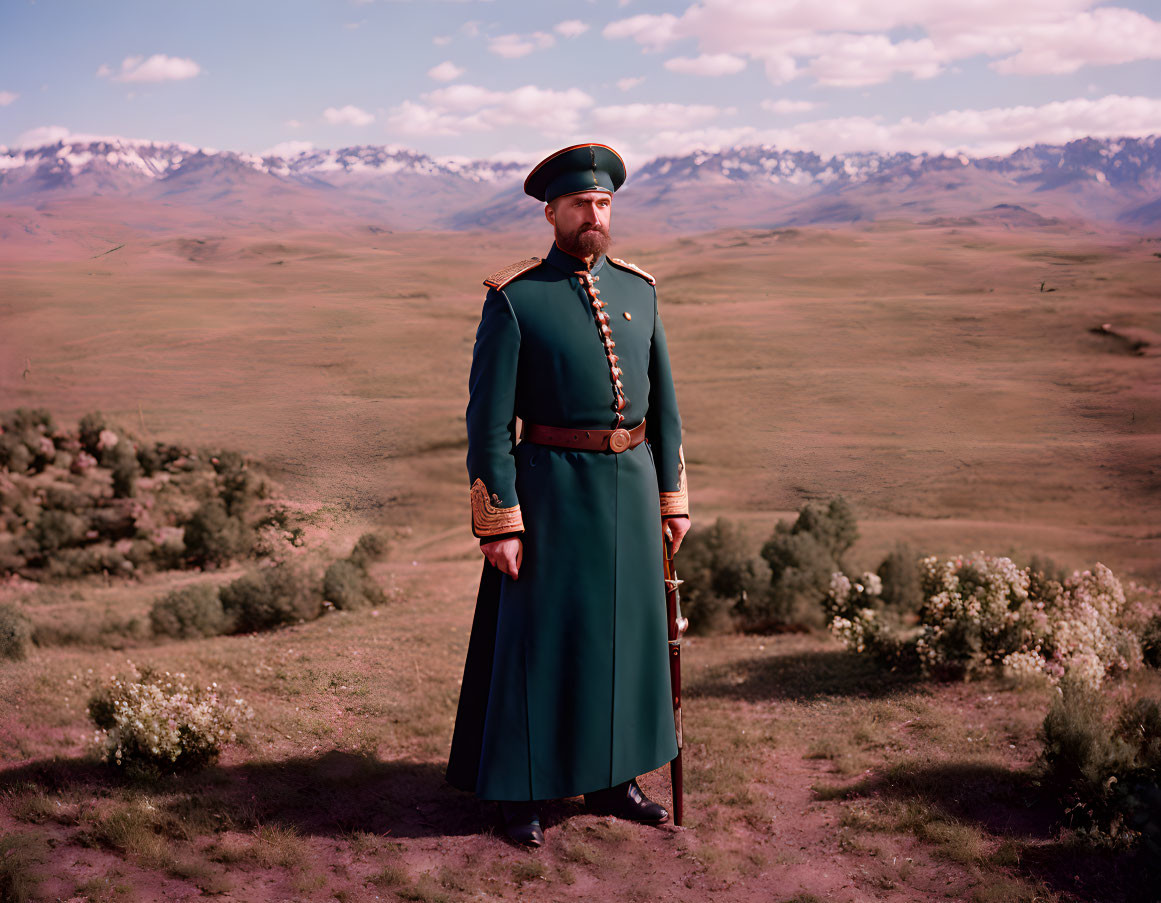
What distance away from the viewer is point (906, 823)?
158 inches

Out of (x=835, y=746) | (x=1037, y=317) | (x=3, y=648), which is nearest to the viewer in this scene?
(x=835, y=746)

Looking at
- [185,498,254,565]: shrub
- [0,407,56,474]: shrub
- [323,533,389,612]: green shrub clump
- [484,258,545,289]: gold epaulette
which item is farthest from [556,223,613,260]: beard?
[0,407,56,474]: shrub

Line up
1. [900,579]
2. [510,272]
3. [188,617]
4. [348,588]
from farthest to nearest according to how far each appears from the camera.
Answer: [900,579] → [348,588] → [188,617] → [510,272]

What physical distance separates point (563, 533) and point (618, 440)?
1.51 ft

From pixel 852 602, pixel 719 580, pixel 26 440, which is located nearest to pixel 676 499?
pixel 852 602

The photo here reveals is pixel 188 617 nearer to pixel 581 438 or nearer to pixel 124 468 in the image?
pixel 124 468

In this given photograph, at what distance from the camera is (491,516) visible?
135 inches

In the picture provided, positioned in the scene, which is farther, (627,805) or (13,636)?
(13,636)

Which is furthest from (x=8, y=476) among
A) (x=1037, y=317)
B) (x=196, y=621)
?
(x=1037, y=317)

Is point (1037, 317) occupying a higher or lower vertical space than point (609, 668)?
higher

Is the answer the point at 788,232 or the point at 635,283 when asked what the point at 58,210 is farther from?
the point at 788,232

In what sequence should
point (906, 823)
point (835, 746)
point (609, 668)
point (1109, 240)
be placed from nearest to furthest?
point (609, 668) < point (906, 823) < point (835, 746) < point (1109, 240)

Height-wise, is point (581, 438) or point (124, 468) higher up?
point (581, 438)

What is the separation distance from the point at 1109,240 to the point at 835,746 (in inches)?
363
